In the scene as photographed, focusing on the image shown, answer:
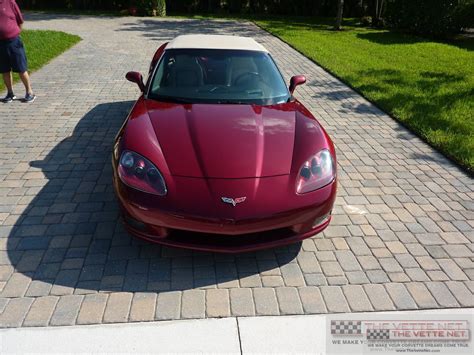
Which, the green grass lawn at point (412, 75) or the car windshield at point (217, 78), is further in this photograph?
the green grass lawn at point (412, 75)

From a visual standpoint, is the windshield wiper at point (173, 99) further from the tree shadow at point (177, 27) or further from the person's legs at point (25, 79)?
the tree shadow at point (177, 27)

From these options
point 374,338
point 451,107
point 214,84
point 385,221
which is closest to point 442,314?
point 374,338

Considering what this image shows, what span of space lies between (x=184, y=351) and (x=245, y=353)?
0.36 metres

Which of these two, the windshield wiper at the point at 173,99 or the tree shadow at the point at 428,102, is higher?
the windshield wiper at the point at 173,99

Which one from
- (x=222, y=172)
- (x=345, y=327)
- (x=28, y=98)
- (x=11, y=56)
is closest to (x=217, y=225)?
(x=222, y=172)

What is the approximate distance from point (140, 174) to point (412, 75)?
8278mm

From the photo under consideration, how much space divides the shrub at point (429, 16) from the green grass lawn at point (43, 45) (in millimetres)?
12671

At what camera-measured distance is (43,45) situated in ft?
38.3


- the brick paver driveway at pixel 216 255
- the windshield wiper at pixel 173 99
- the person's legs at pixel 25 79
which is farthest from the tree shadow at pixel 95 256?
the person's legs at pixel 25 79

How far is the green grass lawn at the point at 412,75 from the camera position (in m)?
6.14

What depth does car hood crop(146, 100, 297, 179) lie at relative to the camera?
3.04 meters

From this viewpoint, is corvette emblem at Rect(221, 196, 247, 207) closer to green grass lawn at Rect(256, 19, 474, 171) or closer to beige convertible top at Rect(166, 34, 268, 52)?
beige convertible top at Rect(166, 34, 268, 52)

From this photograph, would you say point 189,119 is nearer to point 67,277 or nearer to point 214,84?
point 214,84

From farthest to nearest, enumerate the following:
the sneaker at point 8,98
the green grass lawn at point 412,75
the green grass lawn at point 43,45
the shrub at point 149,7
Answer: the shrub at point 149,7
the green grass lawn at point 43,45
the sneaker at point 8,98
the green grass lawn at point 412,75
